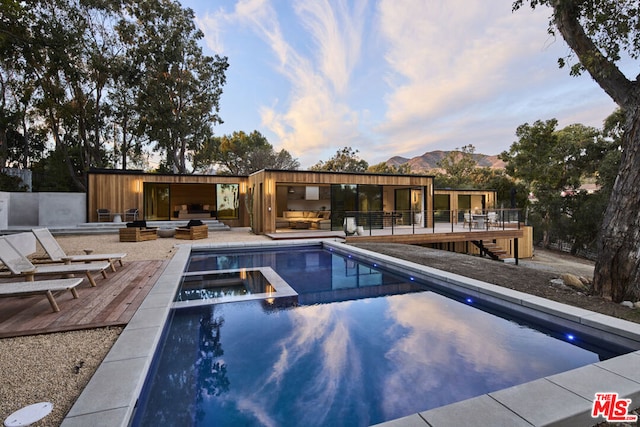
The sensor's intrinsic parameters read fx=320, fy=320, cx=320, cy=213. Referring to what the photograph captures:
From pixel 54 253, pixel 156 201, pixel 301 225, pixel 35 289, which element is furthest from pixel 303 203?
pixel 35 289

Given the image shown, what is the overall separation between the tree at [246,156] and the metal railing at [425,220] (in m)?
19.5

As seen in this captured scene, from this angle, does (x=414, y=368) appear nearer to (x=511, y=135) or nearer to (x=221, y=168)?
(x=511, y=135)

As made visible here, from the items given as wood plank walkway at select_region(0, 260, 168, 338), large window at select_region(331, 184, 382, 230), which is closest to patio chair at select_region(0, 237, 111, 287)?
wood plank walkway at select_region(0, 260, 168, 338)

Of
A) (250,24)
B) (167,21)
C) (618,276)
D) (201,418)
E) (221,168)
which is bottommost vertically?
(201,418)

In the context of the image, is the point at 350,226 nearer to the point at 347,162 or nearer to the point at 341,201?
the point at 341,201

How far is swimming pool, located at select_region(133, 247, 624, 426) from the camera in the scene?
240 cm

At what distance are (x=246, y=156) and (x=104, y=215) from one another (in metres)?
19.5

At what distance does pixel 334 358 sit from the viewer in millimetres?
3141

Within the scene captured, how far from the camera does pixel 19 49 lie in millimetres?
18500

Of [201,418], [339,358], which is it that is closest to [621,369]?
[339,358]

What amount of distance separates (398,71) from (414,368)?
48.6ft

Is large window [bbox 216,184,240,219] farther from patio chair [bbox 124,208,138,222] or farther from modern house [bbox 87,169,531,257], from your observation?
patio chair [bbox 124,208,138,222]

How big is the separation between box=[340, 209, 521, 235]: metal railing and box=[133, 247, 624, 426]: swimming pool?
7.03 metres

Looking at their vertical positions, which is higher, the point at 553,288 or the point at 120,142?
the point at 120,142
